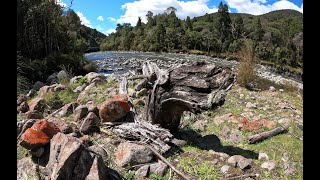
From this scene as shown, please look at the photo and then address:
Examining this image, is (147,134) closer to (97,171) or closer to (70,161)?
(97,171)

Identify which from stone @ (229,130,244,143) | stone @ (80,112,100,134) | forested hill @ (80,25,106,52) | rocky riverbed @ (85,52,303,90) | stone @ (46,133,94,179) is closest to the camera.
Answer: stone @ (46,133,94,179)

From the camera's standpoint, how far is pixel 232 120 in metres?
6.34

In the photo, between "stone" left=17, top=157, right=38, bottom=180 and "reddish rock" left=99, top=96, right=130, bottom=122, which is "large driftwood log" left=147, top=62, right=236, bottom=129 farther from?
"stone" left=17, top=157, right=38, bottom=180

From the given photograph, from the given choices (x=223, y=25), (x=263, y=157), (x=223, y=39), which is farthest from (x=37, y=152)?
(x=223, y=25)

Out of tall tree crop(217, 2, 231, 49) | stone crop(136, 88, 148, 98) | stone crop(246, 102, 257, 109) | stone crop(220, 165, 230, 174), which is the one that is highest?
tall tree crop(217, 2, 231, 49)

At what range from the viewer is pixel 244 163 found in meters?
4.31

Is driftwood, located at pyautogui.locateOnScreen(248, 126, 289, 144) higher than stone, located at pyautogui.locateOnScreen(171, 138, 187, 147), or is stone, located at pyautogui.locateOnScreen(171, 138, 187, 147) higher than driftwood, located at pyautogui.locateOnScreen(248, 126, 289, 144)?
driftwood, located at pyautogui.locateOnScreen(248, 126, 289, 144)

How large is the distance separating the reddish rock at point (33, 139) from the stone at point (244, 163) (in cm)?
256

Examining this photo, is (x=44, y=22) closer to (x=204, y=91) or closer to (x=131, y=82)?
Answer: (x=131, y=82)

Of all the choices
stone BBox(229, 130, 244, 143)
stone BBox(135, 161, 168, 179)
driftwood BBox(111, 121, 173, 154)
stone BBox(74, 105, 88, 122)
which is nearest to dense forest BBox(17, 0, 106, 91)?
stone BBox(74, 105, 88, 122)

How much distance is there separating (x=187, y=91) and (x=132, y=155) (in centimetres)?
125

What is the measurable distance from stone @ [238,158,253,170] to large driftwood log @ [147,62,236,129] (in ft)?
2.92

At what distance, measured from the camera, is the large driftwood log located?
4.37 meters

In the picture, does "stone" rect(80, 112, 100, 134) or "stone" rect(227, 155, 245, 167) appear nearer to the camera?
"stone" rect(227, 155, 245, 167)
